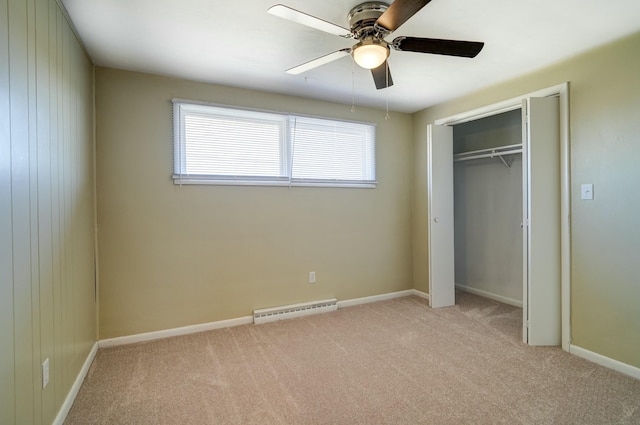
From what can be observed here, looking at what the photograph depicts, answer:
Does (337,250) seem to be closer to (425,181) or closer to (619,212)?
(425,181)

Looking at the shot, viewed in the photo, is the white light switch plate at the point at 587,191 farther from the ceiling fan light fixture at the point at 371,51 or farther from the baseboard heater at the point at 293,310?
the baseboard heater at the point at 293,310

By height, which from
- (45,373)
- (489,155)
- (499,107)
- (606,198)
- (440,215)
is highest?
(499,107)

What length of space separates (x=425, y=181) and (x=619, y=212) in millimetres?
2005

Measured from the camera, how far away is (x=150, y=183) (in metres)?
2.88

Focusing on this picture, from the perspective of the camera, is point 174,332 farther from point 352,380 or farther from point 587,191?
point 587,191

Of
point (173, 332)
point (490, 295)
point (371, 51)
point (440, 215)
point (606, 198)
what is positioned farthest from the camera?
point (490, 295)

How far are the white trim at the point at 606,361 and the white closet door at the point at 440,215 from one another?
51.7 inches

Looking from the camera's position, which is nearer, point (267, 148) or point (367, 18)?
point (367, 18)

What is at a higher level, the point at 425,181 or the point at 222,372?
the point at 425,181

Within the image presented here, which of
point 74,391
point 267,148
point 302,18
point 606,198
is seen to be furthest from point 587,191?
point 74,391

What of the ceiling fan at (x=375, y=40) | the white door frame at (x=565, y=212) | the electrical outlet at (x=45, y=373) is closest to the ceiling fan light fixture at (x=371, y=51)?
the ceiling fan at (x=375, y=40)

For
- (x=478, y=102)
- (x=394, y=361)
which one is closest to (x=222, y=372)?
(x=394, y=361)

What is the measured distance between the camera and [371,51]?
5.99 ft

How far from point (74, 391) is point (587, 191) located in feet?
12.8
